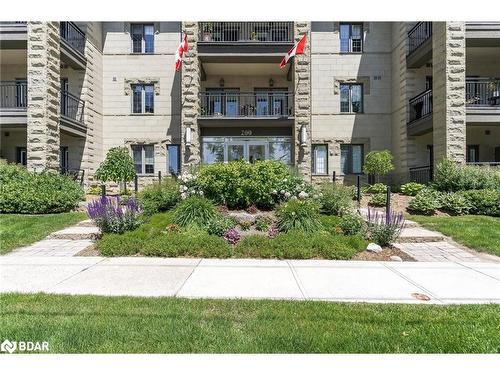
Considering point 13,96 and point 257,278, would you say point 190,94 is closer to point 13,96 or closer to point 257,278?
point 13,96

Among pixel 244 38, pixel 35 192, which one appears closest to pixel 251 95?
pixel 244 38

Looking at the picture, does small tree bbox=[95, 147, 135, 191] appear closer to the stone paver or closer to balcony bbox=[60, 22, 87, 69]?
balcony bbox=[60, 22, 87, 69]

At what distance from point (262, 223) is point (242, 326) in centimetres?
573

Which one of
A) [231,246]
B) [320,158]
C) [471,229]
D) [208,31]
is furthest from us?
[320,158]

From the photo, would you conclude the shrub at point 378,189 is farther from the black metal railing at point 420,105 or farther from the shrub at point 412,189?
the black metal railing at point 420,105

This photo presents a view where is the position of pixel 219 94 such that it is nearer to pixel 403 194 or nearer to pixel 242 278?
pixel 403 194

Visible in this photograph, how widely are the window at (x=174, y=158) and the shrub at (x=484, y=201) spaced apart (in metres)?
14.9

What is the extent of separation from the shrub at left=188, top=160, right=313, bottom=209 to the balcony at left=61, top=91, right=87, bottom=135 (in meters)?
9.32

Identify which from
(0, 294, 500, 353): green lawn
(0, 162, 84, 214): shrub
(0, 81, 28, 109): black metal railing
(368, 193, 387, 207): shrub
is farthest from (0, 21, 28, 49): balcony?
(368, 193, 387, 207): shrub

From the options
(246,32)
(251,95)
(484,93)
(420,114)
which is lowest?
(420,114)

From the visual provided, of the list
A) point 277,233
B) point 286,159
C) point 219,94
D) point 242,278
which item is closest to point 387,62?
point 286,159

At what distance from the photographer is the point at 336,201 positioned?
1064 cm

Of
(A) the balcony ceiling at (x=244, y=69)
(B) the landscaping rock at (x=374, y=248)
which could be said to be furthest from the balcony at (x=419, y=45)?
(B) the landscaping rock at (x=374, y=248)

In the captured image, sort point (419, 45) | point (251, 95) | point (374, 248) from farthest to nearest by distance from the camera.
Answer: point (251, 95)
point (419, 45)
point (374, 248)
